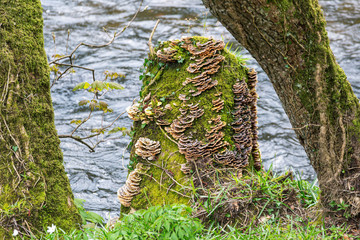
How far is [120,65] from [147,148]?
5184 millimetres

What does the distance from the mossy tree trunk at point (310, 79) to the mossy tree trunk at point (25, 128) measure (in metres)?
1.58

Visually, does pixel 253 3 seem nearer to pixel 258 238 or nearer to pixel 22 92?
pixel 258 238

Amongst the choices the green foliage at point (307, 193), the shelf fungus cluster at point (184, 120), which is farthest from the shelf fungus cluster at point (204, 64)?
the green foliage at point (307, 193)

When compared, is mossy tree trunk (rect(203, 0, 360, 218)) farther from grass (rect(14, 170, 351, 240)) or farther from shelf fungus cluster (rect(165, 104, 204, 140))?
shelf fungus cluster (rect(165, 104, 204, 140))

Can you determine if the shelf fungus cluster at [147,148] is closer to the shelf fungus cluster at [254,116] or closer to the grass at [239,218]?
the grass at [239,218]

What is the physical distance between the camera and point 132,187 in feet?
12.6

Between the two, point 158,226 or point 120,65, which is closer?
point 158,226

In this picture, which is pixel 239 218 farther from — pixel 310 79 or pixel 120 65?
pixel 120 65

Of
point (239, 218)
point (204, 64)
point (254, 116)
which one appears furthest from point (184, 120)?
point (239, 218)

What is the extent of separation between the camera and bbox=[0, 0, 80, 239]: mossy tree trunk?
10.7ft

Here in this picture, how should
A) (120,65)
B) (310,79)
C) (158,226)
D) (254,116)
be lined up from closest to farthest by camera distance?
(158,226)
(310,79)
(254,116)
(120,65)

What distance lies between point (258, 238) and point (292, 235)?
0.87 ft

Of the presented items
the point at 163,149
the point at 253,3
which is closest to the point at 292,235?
the point at 163,149

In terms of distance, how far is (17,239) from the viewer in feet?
10.7
